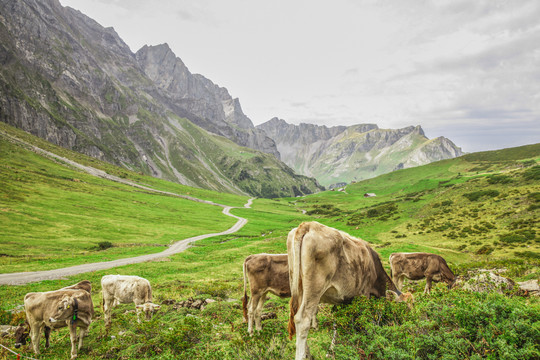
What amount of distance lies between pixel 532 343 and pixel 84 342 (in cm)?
1793

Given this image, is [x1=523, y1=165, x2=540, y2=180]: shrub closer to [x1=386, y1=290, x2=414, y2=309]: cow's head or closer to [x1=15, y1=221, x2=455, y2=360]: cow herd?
[x1=15, y1=221, x2=455, y2=360]: cow herd

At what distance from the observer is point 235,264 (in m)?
37.1

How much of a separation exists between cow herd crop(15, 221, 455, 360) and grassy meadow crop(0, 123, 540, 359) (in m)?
0.73

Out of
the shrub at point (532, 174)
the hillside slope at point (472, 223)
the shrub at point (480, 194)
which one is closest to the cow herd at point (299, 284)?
the hillside slope at point (472, 223)

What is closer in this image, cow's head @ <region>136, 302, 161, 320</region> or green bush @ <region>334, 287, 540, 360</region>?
green bush @ <region>334, 287, 540, 360</region>

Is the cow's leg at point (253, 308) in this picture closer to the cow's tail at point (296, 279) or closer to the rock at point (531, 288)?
the cow's tail at point (296, 279)

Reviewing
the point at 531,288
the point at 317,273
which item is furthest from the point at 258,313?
the point at 531,288

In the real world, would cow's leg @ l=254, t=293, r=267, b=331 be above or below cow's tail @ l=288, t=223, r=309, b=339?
below

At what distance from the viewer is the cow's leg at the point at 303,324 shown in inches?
279

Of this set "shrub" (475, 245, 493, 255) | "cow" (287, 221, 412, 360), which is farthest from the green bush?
"shrub" (475, 245, 493, 255)

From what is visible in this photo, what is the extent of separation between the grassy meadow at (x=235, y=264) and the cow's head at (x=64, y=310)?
5.64 ft

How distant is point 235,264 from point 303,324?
31605 mm

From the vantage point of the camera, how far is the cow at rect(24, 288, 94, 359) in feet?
39.3

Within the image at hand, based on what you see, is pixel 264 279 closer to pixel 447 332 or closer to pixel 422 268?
pixel 447 332
